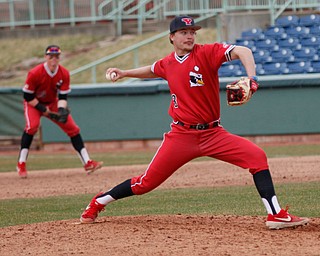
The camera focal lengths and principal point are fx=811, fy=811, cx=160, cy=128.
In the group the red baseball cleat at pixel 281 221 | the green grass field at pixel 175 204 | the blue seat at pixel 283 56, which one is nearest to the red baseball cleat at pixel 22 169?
the green grass field at pixel 175 204

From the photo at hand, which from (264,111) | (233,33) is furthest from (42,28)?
(264,111)

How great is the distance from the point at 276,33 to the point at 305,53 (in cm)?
154

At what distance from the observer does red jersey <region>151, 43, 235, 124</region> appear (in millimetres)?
7270

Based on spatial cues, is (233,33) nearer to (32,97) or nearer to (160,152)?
(32,97)

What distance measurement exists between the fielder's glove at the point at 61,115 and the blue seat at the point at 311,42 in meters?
10.4

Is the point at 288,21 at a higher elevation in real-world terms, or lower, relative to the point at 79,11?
lower

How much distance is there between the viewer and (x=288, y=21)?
23062mm

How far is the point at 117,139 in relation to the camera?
19.8m

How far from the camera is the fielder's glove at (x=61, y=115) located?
523 inches

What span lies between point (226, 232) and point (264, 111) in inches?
463

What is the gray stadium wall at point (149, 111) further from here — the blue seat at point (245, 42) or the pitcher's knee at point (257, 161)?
the pitcher's knee at point (257, 161)

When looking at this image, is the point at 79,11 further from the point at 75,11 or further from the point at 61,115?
the point at 61,115

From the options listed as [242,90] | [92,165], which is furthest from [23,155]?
[242,90]

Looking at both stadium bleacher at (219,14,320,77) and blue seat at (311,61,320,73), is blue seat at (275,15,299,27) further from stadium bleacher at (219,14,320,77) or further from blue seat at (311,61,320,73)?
blue seat at (311,61,320,73)
